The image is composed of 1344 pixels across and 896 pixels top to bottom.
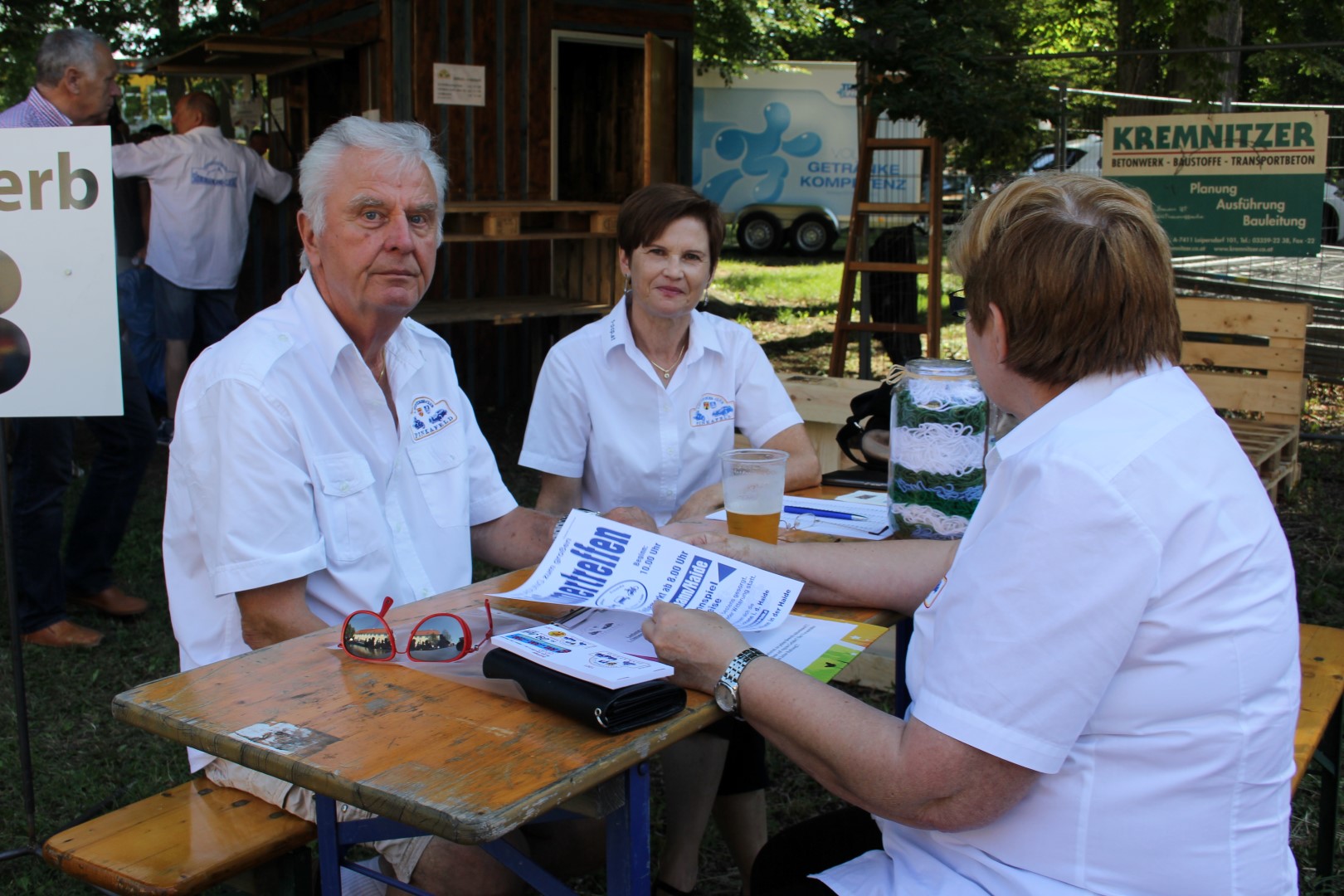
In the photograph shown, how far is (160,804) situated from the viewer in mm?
→ 2012

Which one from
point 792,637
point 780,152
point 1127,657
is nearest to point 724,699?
point 792,637

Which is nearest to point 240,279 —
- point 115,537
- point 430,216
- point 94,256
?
point 115,537

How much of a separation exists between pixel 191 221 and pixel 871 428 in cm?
533

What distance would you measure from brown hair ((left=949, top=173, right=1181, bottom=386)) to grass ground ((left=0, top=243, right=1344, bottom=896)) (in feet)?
6.20

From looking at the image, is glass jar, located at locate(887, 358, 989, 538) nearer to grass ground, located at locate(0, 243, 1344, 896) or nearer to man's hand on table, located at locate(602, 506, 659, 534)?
man's hand on table, located at locate(602, 506, 659, 534)

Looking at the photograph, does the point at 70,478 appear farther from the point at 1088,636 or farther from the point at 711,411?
the point at 1088,636

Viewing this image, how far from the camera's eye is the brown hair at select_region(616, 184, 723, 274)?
315 centimetres

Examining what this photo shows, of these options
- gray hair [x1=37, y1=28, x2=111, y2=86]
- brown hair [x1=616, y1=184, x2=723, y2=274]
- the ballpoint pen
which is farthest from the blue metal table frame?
gray hair [x1=37, y1=28, x2=111, y2=86]

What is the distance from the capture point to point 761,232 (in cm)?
1942

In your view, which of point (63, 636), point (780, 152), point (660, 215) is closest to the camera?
point (660, 215)

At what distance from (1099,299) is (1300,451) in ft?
23.4

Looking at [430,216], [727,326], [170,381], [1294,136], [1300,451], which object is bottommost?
[1300,451]

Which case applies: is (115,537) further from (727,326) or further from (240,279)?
(240,279)

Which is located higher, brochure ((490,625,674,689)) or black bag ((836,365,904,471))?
black bag ((836,365,904,471))
